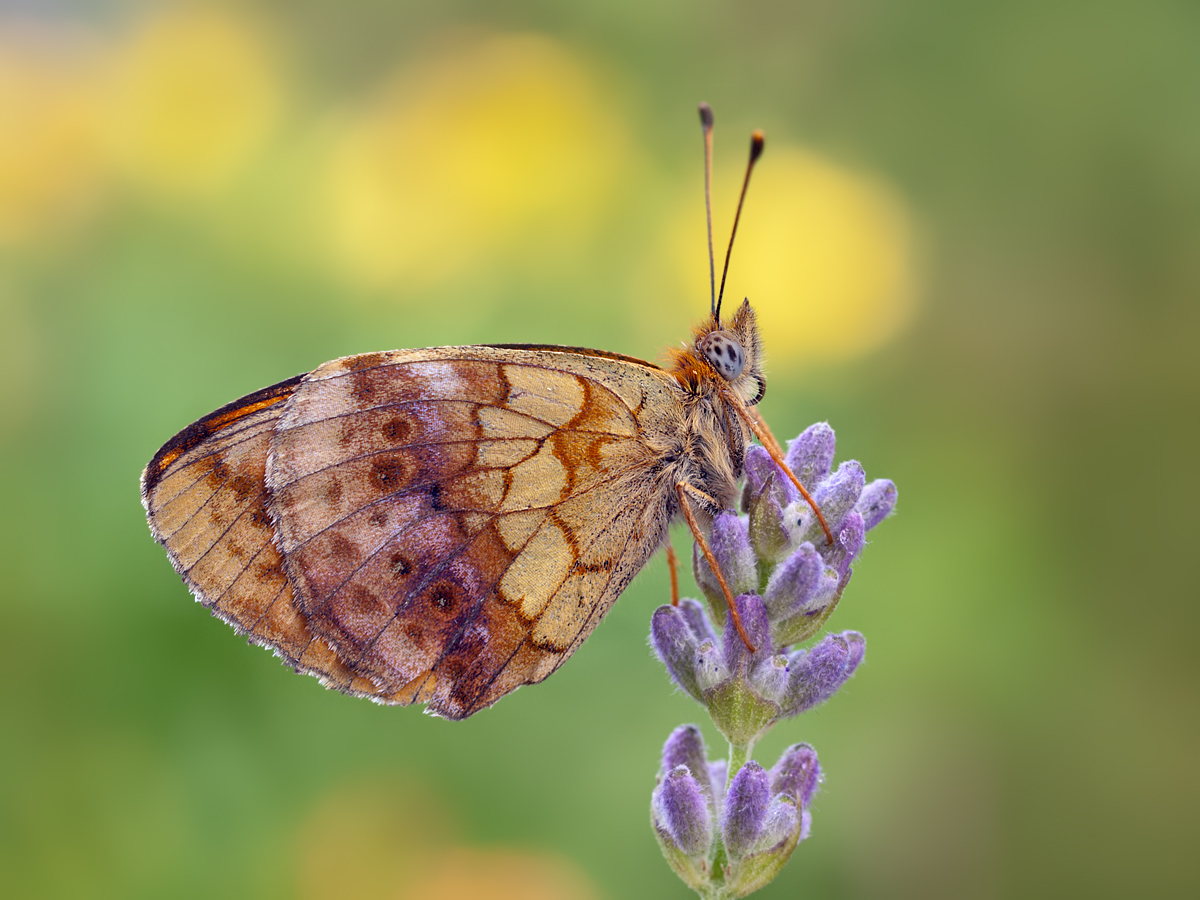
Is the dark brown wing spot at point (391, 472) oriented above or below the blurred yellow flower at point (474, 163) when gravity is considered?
Answer: below

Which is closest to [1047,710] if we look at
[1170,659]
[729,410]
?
[1170,659]

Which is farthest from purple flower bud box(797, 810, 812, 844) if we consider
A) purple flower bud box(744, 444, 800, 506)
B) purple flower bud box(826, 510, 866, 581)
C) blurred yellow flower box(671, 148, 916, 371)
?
blurred yellow flower box(671, 148, 916, 371)

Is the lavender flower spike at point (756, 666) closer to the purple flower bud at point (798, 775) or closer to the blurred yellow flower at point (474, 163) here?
the purple flower bud at point (798, 775)

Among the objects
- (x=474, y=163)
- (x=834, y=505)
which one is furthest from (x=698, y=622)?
(x=474, y=163)

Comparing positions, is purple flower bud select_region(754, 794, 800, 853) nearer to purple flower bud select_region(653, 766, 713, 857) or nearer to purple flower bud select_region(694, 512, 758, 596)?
purple flower bud select_region(653, 766, 713, 857)

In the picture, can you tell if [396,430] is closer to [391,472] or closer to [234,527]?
[391,472]

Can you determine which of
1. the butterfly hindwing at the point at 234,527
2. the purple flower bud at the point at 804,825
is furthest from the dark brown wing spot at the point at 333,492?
the purple flower bud at the point at 804,825
